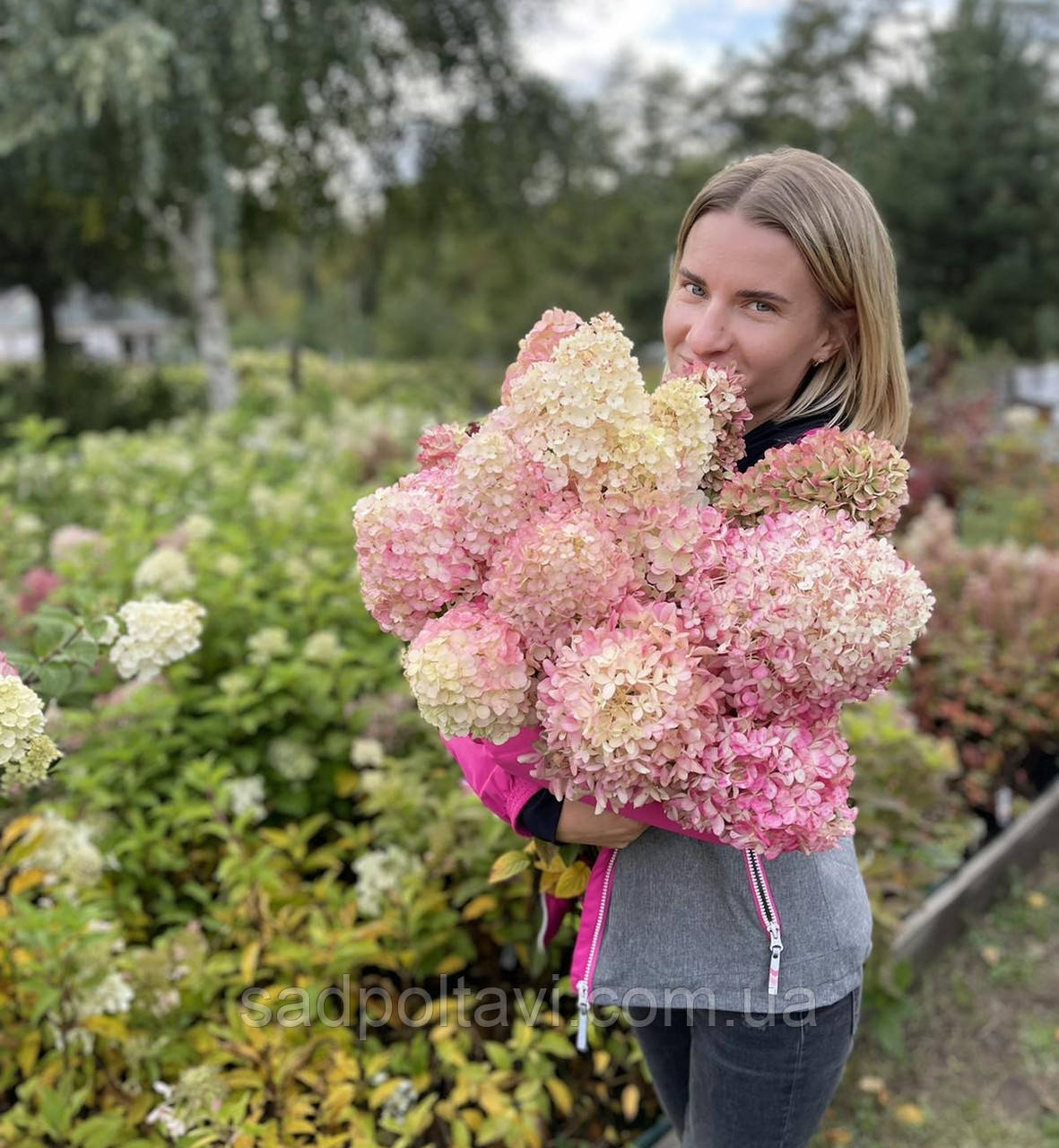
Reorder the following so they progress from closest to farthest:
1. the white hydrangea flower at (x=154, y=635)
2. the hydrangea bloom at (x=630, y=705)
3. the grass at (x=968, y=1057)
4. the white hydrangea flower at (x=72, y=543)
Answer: the hydrangea bloom at (x=630, y=705), the white hydrangea flower at (x=154, y=635), the grass at (x=968, y=1057), the white hydrangea flower at (x=72, y=543)

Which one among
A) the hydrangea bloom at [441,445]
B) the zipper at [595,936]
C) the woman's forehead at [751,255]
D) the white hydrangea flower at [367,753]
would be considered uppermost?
the woman's forehead at [751,255]

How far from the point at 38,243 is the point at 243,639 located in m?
Answer: 13.0

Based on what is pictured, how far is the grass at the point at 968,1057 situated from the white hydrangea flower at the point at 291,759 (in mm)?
1457

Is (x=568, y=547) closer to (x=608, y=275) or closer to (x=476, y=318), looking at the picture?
(x=608, y=275)

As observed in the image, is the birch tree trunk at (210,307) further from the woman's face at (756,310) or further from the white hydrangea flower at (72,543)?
the woman's face at (756,310)

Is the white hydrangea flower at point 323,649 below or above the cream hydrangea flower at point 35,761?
below

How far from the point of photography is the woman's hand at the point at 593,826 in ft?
3.79

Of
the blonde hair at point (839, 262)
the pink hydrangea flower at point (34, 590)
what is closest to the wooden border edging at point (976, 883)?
the blonde hair at point (839, 262)

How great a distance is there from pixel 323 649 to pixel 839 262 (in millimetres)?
1669

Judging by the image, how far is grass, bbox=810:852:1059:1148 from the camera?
2.25m

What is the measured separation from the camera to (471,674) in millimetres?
958

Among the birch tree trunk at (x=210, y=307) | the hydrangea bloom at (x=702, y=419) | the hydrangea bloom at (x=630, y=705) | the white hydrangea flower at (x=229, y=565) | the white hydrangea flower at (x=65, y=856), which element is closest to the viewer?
the hydrangea bloom at (x=630, y=705)

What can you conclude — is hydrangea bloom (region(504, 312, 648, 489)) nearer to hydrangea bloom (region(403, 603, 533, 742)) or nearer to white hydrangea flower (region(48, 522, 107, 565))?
hydrangea bloom (region(403, 603, 533, 742))

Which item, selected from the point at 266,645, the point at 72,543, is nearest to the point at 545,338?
the point at 266,645
